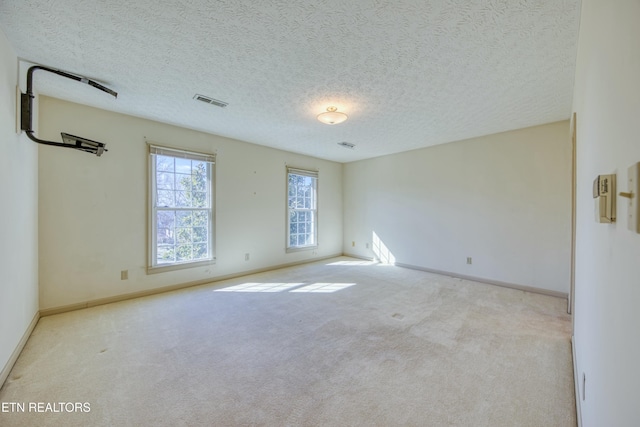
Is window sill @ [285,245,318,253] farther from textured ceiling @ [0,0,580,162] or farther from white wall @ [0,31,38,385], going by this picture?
white wall @ [0,31,38,385]

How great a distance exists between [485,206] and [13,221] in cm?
575

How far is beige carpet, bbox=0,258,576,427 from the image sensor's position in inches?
63.1

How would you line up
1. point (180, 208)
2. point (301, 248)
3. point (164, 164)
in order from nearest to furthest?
1. point (164, 164)
2. point (180, 208)
3. point (301, 248)

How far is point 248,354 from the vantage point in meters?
2.24

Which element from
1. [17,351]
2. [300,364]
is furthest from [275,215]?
[17,351]

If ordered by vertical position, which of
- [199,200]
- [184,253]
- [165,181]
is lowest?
[184,253]

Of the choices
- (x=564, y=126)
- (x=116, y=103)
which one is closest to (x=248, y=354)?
(x=116, y=103)

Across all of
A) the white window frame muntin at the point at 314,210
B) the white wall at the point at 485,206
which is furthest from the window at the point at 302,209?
the white wall at the point at 485,206

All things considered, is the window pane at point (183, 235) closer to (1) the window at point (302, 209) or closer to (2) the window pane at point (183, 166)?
(2) the window pane at point (183, 166)

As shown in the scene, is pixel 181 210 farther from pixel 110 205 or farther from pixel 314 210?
pixel 314 210

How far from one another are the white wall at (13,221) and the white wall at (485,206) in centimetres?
544

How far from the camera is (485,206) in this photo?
4.36m

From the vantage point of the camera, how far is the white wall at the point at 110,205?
3.07 meters

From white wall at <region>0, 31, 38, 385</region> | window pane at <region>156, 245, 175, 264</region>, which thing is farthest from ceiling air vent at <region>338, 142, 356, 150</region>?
white wall at <region>0, 31, 38, 385</region>
